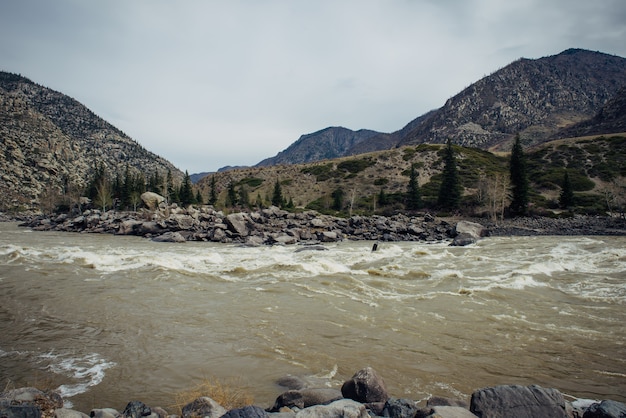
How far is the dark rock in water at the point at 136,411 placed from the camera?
4.03 meters

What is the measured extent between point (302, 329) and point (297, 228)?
87.7ft

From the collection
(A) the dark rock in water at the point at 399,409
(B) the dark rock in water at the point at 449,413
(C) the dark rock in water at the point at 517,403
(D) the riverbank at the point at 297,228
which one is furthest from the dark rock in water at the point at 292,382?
Result: (D) the riverbank at the point at 297,228

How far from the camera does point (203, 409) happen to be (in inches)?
157

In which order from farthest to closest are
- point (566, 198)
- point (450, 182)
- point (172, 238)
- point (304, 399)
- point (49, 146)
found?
point (49, 146), point (450, 182), point (566, 198), point (172, 238), point (304, 399)

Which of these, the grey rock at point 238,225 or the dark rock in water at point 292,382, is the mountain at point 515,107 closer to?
the grey rock at point 238,225

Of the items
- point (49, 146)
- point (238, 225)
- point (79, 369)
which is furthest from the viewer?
point (49, 146)

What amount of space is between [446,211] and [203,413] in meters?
55.2

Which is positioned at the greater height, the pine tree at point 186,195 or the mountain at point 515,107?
the mountain at point 515,107

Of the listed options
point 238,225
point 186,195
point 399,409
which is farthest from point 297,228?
point 186,195

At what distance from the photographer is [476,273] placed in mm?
15148

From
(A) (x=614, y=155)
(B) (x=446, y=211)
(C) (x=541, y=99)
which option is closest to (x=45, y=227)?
(B) (x=446, y=211)

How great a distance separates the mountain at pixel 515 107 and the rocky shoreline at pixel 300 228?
381 feet

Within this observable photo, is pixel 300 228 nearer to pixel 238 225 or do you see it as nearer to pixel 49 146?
pixel 238 225

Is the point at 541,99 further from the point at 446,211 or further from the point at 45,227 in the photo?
the point at 45,227
